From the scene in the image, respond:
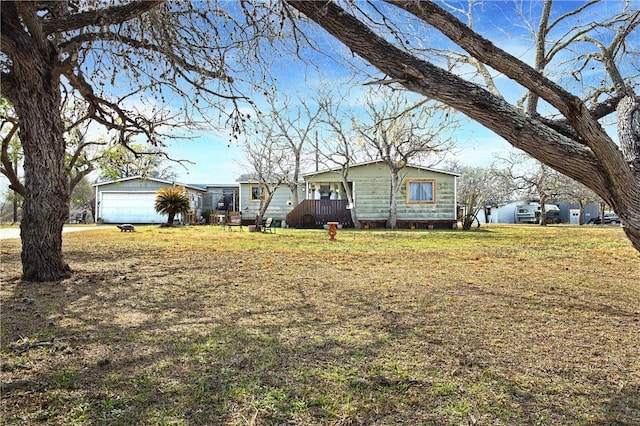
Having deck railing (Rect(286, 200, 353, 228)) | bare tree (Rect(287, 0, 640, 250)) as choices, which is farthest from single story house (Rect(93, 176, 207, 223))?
bare tree (Rect(287, 0, 640, 250))

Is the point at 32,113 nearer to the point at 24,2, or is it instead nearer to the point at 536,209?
the point at 24,2

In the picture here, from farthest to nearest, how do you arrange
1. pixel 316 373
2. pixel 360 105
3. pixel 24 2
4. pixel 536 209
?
pixel 536 209, pixel 360 105, pixel 24 2, pixel 316 373

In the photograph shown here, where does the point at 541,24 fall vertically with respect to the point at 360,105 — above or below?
below

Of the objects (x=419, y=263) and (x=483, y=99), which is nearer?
(x=483, y=99)

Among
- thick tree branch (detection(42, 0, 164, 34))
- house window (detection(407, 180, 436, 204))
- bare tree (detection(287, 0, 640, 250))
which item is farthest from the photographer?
house window (detection(407, 180, 436, 204))

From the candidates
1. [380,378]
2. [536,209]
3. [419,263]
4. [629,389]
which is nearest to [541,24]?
[419,263]

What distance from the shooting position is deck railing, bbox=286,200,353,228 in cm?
2172

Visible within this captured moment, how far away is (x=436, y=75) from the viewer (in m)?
2.62

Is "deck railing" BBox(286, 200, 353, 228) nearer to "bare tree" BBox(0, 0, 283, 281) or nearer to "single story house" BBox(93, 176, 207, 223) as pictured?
"single story house" BBox(93, 176, 207, 223)

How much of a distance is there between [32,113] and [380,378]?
5.45 meters

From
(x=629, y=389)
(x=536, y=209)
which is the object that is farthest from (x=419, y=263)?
(x=536, y=209)

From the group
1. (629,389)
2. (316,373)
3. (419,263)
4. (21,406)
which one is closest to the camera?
(21,406)

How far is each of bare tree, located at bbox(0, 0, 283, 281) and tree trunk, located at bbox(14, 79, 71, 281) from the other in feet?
0.04

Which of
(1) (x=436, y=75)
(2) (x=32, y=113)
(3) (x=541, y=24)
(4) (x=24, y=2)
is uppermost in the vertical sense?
(3) (x=541, y=24)
